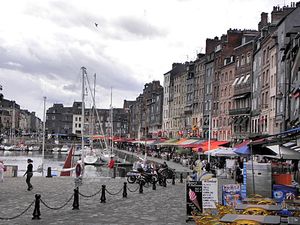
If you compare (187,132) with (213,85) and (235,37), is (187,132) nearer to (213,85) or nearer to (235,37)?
(213,85)

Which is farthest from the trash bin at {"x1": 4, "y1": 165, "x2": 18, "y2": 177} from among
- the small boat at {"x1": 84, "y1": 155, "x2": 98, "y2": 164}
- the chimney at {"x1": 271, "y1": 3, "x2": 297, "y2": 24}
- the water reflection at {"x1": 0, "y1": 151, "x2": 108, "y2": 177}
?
the small boat at {"x1": 84, "y1": 155, "x2": 98, "y2": 164}

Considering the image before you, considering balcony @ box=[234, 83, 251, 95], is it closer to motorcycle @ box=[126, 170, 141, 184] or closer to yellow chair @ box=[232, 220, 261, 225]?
motorcycle @ box=[126, 170, 141, 184]

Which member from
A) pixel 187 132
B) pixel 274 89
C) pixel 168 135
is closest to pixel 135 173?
pixel 274 89

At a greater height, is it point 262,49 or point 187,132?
point 262,49

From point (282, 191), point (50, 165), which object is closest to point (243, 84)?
point (50, 165)

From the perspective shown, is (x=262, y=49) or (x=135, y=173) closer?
(x=135, y=173)

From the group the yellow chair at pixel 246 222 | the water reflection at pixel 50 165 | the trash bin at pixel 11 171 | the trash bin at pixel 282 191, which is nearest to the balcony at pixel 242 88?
the water reflection at pixel 50 165

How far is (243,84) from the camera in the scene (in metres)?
70.3

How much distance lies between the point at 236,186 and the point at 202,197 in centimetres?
161

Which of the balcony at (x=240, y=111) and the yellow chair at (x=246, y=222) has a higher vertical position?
the balcony at (x=240, y=111)

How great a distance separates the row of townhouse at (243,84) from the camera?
49156 millimetres

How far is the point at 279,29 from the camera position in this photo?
5294 centimetres

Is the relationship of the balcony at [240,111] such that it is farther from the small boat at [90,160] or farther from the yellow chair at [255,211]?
the yellow chair at [255,211]

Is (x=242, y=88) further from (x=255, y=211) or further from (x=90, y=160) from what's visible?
(x=255, y=211)
